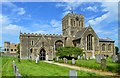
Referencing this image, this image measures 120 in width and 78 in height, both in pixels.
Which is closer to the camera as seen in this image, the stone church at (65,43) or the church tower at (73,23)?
the stone church at (65,43)

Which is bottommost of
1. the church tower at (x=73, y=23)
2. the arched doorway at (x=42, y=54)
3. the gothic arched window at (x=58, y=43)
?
the arched doorway at (x=42, y=54)

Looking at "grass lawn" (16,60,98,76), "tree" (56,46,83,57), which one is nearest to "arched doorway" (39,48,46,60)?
"tree" (56,46,83,57)

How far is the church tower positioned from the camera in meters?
57.2

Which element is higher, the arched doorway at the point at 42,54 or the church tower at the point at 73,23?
the church tower at the point at 73,23

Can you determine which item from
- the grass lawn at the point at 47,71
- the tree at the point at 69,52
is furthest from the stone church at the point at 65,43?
the grass lawn at the point at 47,71

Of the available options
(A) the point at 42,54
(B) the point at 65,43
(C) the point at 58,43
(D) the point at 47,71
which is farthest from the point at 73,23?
(D) the point at 47,71

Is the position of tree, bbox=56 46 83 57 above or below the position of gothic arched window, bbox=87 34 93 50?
below

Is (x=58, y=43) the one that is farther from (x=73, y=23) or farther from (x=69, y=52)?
(x=69, y=52)

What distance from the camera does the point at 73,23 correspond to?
189ft

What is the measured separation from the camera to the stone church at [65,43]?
48.4 meters

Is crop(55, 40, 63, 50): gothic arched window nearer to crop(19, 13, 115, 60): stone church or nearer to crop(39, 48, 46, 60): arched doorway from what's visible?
crop(19, 13, 115, 60): stone church

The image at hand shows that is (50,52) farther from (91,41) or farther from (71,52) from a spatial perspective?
(91,41)

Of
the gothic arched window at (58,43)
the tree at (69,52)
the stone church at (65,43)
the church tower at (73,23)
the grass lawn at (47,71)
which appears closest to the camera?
the grass lawn at (47,71)

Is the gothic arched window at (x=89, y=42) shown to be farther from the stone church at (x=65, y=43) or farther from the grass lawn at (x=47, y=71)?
the grass lawn at (x=47, y=71)
